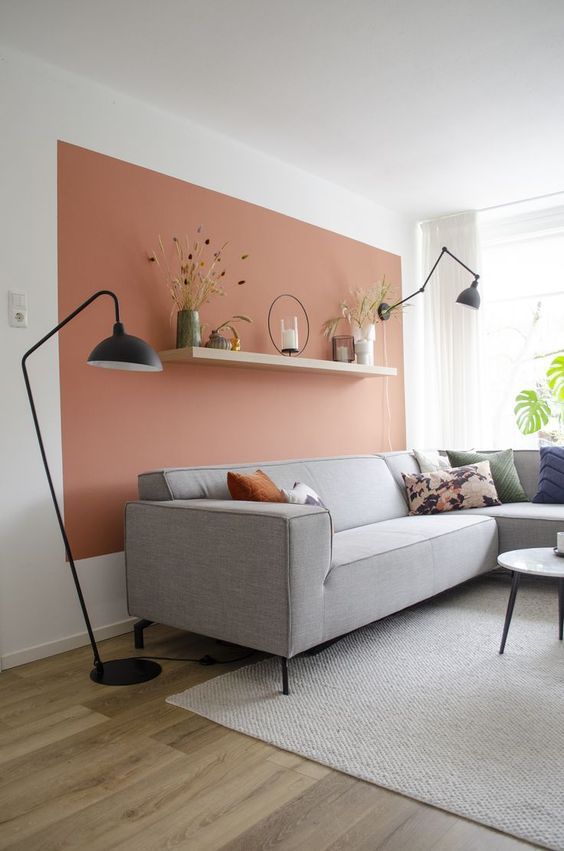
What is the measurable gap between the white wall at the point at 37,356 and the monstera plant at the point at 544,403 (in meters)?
3.75

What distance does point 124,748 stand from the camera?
6.77 ft

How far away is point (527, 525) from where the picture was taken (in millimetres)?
3918

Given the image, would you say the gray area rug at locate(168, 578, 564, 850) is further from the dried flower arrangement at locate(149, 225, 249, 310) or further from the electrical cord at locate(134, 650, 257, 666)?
the dried flower arrangement at locate(149, 225, 249, 310)

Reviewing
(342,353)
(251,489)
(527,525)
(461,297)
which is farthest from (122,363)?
(461,297)

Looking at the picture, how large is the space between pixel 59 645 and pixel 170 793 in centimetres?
142

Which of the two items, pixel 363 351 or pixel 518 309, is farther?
pixel 518 309

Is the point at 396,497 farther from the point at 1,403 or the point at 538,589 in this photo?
the point at 1,403

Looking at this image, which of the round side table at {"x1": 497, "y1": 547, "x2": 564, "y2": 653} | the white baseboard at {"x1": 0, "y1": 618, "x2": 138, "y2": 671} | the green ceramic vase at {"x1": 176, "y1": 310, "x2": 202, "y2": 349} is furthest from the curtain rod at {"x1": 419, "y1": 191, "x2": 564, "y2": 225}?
the white baseboard at {"x1": 0, "y1": 618, "x2": 138, "y2": 671}

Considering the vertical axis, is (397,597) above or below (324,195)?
below

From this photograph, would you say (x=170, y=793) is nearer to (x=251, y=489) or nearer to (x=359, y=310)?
(x=251, y=489)

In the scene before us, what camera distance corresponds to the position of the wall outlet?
2926 mm

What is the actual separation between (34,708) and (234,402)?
6.67ft

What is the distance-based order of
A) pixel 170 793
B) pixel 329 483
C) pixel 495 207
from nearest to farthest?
pixel 170 793
pixel 329 483
pixel 495 207

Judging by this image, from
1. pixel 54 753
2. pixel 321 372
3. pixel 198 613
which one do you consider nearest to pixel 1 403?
pixel 198 613
